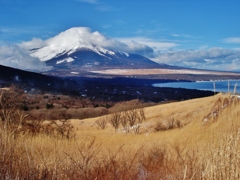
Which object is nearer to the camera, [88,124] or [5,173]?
[5,173]

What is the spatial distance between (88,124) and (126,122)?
9151mm

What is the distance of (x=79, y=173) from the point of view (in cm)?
635

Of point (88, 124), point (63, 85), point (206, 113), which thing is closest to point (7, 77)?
point (63, 85)

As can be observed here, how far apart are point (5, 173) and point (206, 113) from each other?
917cm

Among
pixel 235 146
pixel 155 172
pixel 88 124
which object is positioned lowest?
pixel 88 124

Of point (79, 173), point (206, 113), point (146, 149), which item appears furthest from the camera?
point (206, 113)

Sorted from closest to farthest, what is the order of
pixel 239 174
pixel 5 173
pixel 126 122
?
1. pixel 239 174
2. pixel 5 173
3. pixel 126 122

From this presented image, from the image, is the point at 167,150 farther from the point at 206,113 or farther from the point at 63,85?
the point at 63,85

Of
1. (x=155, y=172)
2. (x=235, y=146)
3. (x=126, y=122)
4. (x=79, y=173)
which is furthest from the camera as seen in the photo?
(x=126, y=122)

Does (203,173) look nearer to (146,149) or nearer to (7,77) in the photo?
(146,149)

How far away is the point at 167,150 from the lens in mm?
8914

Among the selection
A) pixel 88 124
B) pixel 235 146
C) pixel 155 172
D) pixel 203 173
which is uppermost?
pixel 235 146

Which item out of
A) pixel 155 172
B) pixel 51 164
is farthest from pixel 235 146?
pixel 51 164

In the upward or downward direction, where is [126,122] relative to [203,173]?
downward
